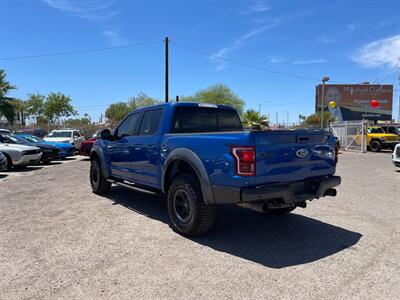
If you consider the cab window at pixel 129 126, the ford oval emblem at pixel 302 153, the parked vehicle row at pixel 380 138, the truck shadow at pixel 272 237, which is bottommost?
the truck shadow at pixel 272 237

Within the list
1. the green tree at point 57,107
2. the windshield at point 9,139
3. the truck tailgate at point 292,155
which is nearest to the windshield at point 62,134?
the windshield at point 9,139

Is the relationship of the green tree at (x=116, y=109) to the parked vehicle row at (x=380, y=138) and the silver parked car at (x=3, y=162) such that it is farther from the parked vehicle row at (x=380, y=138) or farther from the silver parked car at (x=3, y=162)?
the silver parked car at (x=3, y=162)

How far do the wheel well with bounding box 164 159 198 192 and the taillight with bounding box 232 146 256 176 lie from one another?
0.96m

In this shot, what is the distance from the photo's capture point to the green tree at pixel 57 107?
5569cm

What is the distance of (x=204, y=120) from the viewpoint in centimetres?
612

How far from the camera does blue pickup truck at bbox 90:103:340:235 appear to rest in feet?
13.7

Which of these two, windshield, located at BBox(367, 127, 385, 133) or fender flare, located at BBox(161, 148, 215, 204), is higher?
windshield, located at BBox(367, 127, 385, 133)

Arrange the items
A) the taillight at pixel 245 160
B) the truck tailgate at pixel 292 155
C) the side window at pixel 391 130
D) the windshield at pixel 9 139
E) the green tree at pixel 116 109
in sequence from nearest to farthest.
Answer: the taillight at pixel 245 160 < the truck tailgate at pixel 292 155 < the windshield at pixel 9 139 < the side window at pixel 391 130 < the green tree at pixel 116 109

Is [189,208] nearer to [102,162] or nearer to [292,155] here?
[292,155]

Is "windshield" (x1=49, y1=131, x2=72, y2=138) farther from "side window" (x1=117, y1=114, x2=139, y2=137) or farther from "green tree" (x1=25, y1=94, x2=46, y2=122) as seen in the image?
"green tree" (x1=25, y1=94, x2=46, y2=122)

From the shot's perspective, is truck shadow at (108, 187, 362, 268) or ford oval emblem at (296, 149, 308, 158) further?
ford oval emblem at (296, 149, 308, 158)

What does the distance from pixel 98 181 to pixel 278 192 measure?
516cm

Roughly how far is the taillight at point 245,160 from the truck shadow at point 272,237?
1.08 metres

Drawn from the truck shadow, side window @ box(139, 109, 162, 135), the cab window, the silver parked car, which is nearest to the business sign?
the silver parked car
